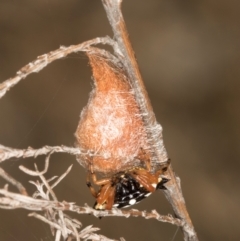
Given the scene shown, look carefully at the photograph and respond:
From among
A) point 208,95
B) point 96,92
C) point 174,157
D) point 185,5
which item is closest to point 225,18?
point 185,5

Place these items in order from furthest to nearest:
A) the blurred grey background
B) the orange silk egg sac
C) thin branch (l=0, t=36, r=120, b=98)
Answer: the blurred grey background → the orange silk egg sac → thin branch (l=0, t=36, r=120, b=98)

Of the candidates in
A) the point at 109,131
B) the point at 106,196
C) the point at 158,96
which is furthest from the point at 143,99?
the point at 158,96

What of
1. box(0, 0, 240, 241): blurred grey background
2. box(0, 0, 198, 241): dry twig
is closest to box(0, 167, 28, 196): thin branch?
box(0, 0, 198, 241): dry twig

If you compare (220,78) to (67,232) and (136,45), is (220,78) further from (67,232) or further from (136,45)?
(67,232)

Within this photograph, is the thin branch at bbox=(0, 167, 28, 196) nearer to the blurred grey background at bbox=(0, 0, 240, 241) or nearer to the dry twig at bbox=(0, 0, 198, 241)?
the dry twig at bbox=(0, 0, 198, 241)

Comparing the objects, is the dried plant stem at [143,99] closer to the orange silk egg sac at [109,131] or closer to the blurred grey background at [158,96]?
the orange silk egg sac at [109,131]

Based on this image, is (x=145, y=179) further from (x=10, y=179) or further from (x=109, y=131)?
(x=10, y=179)
